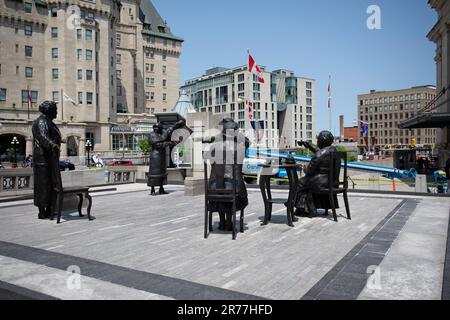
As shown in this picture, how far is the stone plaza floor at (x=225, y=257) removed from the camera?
4.54m

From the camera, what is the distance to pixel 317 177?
9.57 m

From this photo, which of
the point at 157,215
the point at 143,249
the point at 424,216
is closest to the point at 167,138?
the point at 157,215

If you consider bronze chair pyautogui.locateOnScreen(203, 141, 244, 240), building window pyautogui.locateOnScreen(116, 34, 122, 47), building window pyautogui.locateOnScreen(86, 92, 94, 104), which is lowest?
bronze chair pyautogui.locateOnScreen(203, 141, 244, 240)

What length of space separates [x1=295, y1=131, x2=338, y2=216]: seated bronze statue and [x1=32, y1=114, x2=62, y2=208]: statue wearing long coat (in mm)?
6447

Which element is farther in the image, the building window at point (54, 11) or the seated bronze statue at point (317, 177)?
the building window at point (54, 11)

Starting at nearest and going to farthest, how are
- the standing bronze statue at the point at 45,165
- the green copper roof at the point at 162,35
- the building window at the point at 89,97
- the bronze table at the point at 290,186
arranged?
the bronze table at the point at 290,186 → the standing bronze statue at the point at 45,165 → the building window at the point at 89,97 → the green copper roof at the point at 162,35

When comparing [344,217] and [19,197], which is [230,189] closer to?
[344,217]

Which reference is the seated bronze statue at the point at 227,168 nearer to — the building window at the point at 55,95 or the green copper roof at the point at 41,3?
the building window at the point at 55,95

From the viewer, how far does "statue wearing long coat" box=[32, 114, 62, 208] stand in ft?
31.1

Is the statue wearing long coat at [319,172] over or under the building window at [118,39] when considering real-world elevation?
under

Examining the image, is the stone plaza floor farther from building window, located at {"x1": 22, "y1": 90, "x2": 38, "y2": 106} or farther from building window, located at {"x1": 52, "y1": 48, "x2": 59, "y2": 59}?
building window, located at {"x1": 52, "y1": 48, "x2": 59, "y2": 59}

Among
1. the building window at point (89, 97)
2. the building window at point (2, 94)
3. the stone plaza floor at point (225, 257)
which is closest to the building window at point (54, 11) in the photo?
the building window at point (89, 97)

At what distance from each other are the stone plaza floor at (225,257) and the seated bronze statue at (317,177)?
0.58m

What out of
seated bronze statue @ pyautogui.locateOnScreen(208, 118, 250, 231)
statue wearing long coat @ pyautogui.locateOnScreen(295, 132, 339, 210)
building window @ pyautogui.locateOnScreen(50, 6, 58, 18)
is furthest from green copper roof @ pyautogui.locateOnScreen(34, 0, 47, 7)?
seated bronze statue @ pyautogui.locateOnScreen(208, 118, 250, 231)
